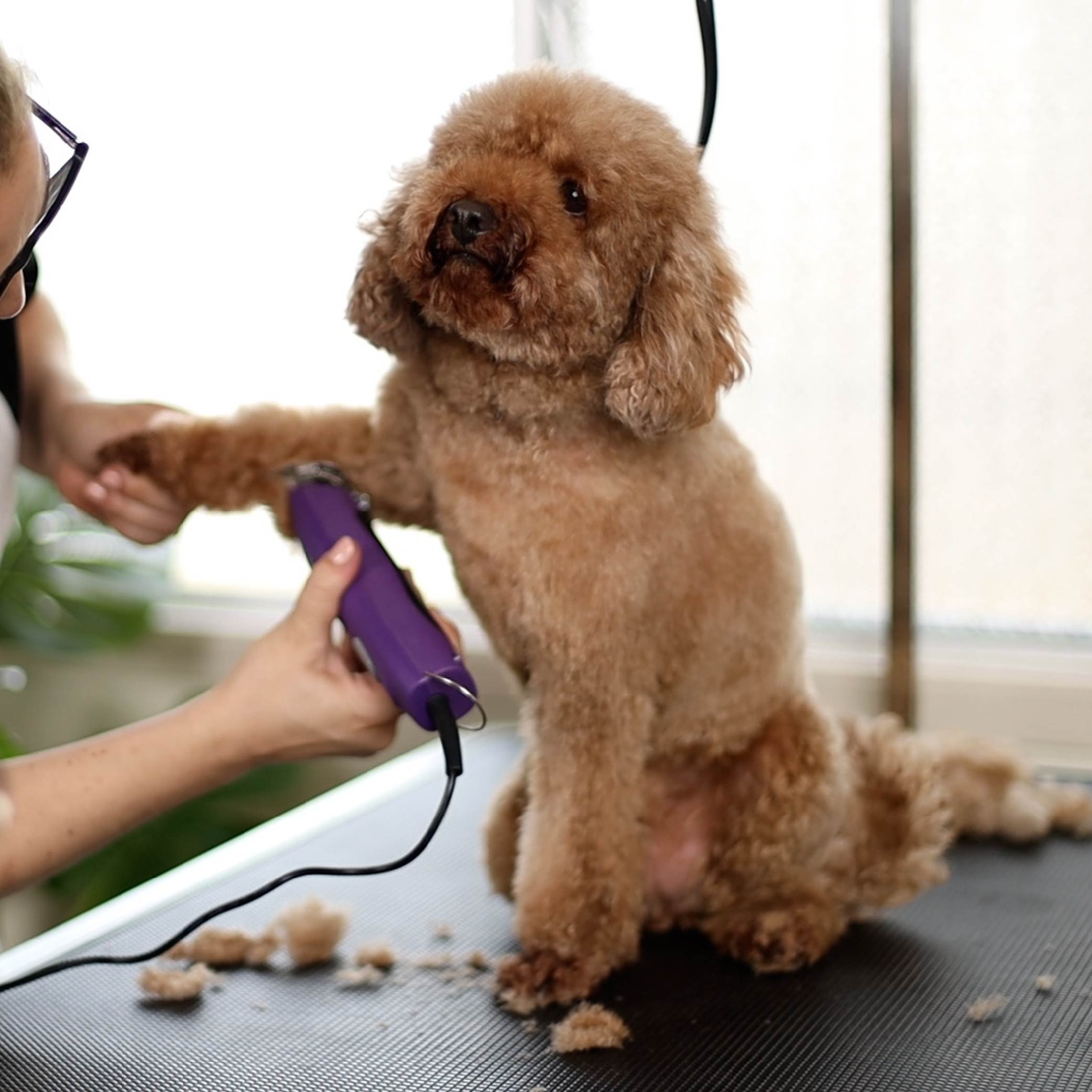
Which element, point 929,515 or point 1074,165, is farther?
point 929,515

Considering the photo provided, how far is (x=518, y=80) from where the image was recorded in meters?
0.88

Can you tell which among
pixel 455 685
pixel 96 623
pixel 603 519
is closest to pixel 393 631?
pixel 455 685

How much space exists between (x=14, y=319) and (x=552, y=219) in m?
0.53

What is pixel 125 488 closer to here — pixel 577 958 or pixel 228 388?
pixel 577 958

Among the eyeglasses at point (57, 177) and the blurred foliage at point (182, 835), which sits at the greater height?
the eyeglasses at point (57, 177)

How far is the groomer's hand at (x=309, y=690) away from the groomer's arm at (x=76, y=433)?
0.18 meters

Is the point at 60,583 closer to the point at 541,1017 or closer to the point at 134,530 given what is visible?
the point at 134,530

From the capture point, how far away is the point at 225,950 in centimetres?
100

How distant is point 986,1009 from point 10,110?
0.84 m

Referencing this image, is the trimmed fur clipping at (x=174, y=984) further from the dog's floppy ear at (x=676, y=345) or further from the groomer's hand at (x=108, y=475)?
the dog's floppy ear at (x=676, y=345)

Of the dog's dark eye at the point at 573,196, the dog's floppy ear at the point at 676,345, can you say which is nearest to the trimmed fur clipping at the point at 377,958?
the dog's floppy ear at the point at 676,345

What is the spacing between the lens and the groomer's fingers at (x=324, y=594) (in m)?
0.88

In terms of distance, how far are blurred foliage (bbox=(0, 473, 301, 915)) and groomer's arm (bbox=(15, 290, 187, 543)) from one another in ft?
2.24

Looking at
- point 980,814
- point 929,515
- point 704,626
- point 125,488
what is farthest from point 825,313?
point 125,488
